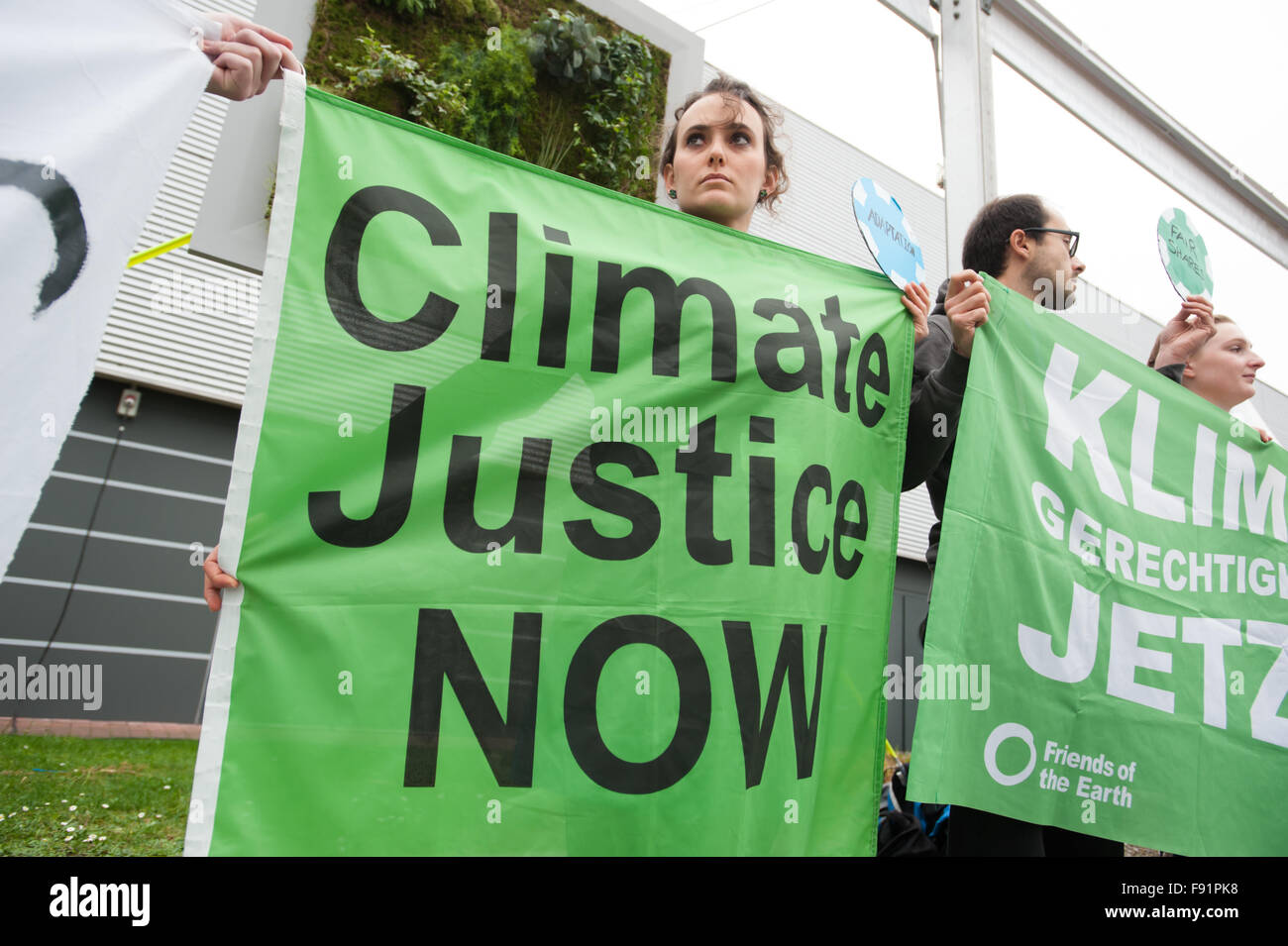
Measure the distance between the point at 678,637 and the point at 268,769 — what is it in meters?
0.77

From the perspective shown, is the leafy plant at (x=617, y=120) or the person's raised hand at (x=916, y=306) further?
the leafy plant at (x=617, y=120)

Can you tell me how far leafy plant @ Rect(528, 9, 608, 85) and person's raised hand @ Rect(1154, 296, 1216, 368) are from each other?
8.01 ft

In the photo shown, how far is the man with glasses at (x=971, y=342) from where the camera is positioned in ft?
6.29

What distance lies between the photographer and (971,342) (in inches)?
86.0

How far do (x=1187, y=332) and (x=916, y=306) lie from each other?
1.24m

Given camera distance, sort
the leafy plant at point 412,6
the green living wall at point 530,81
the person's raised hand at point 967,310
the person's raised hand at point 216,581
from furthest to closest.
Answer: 1. the leafy plant at point 412,6
2. the green living wall at point 530,81
3. the person's raised hand at point 967,310
4. the person's raised hand at point 216,581

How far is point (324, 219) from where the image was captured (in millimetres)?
1679
